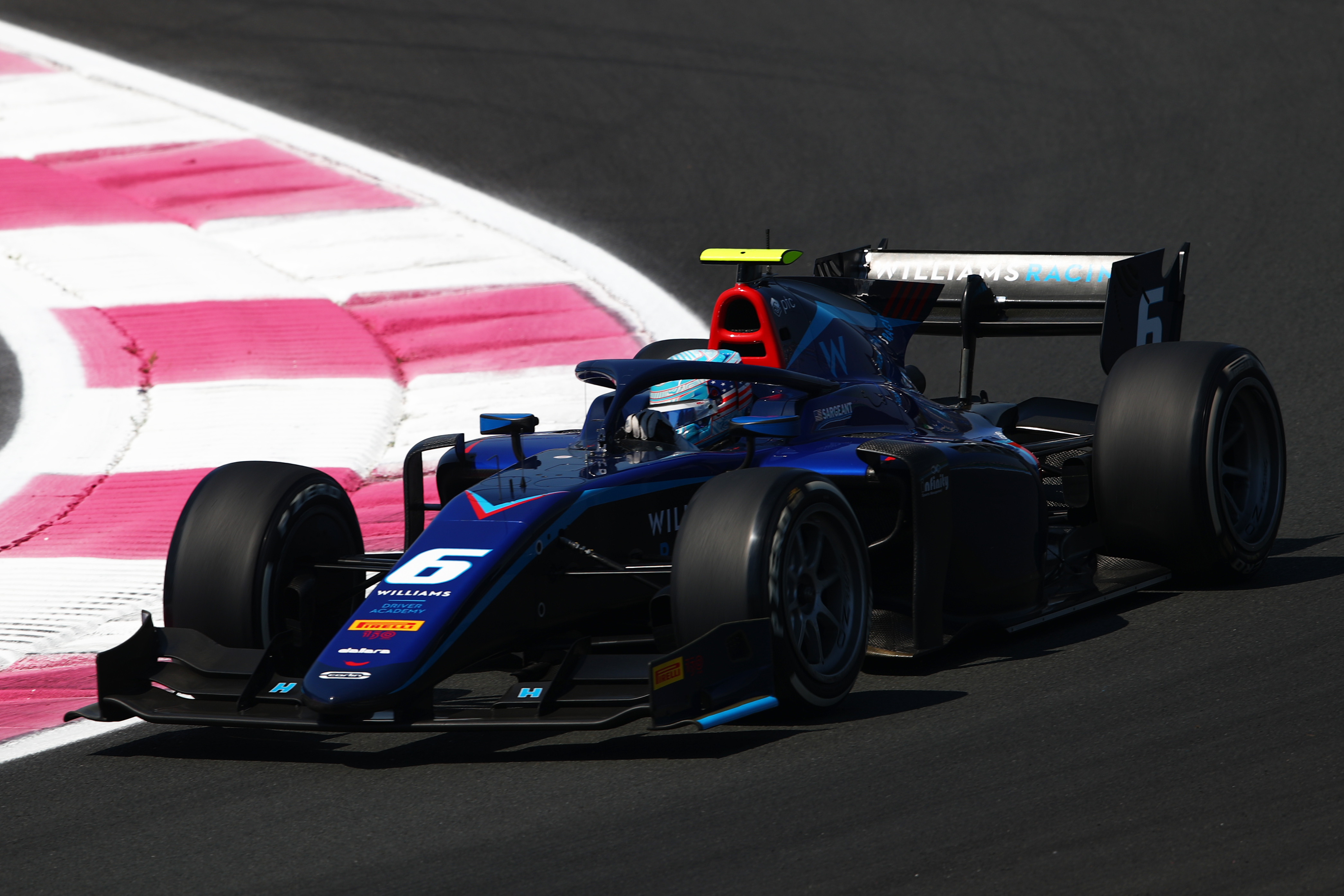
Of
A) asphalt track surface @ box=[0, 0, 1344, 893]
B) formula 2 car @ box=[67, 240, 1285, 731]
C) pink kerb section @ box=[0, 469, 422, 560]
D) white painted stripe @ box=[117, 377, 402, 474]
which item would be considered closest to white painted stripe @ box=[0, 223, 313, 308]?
white painted stripe @ box=[117, 377, 402, 474]

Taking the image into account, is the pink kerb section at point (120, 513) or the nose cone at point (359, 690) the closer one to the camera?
the nose cone at point (359, 690)

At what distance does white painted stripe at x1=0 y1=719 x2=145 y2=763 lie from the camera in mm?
5355

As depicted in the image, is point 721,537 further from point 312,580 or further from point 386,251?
point 386,251

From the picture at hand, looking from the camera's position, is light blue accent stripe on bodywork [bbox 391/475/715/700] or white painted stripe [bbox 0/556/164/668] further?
white painted stripe [bbox 0/556/164/668]

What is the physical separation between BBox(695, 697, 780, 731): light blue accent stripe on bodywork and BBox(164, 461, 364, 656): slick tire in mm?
1446

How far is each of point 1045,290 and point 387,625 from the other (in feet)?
13.6

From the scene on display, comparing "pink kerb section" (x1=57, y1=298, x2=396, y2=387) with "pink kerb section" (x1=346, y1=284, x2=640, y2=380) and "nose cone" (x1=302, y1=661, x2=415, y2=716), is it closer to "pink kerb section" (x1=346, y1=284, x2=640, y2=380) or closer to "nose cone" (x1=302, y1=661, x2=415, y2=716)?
"pink kerb section" (x1=346, y1=284, x2=640, y2=380)

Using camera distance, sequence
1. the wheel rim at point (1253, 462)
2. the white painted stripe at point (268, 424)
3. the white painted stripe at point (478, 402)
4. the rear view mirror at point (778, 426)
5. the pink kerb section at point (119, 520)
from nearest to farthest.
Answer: the rear view mirror at point (778, 426) → the wheel rim at point (1253, 462) → the pink kerb section at point (119, 520) → the white painted stripe at point (268, 424) → the white painted stripe at point (478, 402)

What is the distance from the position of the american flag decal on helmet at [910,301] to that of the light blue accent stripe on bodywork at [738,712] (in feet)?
8.57

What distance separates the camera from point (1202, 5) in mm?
16156

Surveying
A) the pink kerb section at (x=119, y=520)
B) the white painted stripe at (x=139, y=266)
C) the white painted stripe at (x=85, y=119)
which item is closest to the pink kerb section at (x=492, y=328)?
the white painted stripe at (x=139, y=266)

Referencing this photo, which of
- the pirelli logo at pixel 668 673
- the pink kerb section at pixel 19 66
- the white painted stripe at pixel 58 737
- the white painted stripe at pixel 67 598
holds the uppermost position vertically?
the pink kerb section at pixel 19 66

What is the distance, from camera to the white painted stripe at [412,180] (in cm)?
1090

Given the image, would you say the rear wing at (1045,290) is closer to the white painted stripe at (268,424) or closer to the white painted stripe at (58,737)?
the white painted stripe at (268,424)
